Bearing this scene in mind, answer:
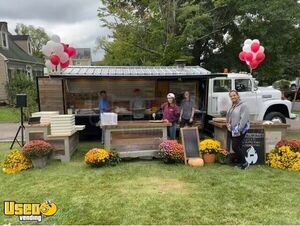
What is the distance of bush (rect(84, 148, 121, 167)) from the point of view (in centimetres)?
663

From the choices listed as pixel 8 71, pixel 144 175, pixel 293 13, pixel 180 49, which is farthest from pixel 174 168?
pixel 8 71

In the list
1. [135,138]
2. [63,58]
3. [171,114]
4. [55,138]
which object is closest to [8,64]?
[63,58]

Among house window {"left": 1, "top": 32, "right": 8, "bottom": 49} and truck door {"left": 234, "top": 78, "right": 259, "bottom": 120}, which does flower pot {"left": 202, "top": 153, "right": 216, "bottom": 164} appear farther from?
house window {"left": 1, "top": 32, "right": 8, "bottom": 49}

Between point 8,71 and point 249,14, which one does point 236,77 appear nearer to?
point 249,14

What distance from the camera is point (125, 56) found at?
16094 millimetres

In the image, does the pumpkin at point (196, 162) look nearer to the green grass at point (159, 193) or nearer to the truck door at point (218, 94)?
the green grass at point (159, 193)

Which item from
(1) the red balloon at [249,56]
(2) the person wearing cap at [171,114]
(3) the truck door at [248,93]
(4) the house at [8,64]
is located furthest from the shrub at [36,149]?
(4) the house at [8,64]

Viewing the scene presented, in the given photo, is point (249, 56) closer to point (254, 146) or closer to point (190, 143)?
point (254, 146)

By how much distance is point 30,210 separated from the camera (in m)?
4.51

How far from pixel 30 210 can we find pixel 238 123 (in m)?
4.18

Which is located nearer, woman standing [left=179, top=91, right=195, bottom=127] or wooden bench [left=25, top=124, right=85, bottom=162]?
wooden bench [left=25, top=124, right=85, bottom=162]

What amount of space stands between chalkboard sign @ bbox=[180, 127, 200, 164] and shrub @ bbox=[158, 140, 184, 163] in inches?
4.5

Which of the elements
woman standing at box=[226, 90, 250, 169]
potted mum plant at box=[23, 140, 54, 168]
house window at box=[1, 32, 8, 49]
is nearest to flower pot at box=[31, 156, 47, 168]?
potted mum plant at box=[23, 140, 54, 168]

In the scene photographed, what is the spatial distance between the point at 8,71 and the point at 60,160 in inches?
682
